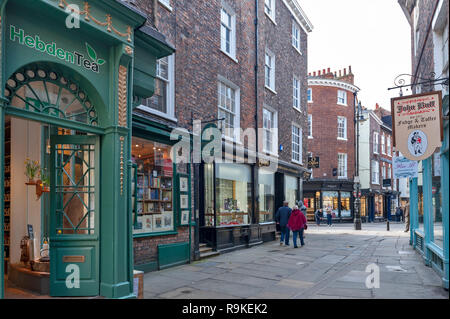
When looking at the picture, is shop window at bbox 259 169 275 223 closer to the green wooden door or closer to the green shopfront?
the green shopfront

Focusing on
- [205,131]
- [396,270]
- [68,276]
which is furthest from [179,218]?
[396,270]

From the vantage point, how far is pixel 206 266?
34.5 ft

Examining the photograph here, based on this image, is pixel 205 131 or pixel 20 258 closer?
pixel 20 258

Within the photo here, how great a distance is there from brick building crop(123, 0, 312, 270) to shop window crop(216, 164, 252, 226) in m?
0.04

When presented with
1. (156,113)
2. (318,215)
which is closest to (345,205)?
(318,215)

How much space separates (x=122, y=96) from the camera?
250 inches

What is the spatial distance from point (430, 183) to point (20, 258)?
964 cm

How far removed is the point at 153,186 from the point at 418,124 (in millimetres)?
6210

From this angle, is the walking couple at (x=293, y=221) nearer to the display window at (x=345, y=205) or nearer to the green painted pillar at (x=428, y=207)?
the green painted pillar at (x=428, y=207)

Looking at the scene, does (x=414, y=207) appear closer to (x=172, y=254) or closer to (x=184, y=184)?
(x=184, y=184)

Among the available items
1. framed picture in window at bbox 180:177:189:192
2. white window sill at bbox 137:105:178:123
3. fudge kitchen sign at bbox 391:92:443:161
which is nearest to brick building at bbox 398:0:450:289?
fudge kitchen sign at bbox 391:92:443:161

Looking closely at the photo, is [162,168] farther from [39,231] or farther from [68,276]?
[68,276]

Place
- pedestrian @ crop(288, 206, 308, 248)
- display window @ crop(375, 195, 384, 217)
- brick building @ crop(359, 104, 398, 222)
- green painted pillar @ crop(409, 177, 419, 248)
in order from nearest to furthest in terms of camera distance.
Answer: green painted pillar @ crop(409, 177, 419, 248), pedestrian @ crop(288, 206, 308, 248), brick building @ crop(359, 104, 398, 222), display window @ crop(375, 195, 384, 217)

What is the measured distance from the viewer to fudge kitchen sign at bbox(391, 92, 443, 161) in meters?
7.77
